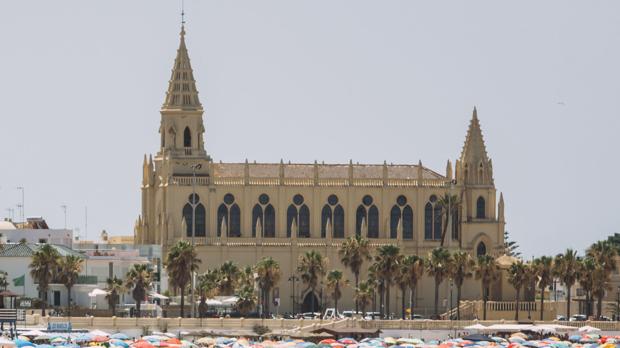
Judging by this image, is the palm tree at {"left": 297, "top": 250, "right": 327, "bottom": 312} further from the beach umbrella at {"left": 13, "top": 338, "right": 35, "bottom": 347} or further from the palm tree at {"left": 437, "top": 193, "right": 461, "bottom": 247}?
the beach umbrella at {"left": 13, "top": 338, "right": 35, "bottom": 347}

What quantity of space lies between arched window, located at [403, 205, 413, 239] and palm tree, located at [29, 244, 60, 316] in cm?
4143

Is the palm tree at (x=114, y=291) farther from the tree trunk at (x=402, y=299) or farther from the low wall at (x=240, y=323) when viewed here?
the tree trunk at (x=402, y=299)

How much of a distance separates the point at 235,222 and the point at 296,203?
4582mm

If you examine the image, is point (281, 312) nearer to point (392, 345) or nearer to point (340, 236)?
point (340, 236)

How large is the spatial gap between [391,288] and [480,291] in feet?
21.6

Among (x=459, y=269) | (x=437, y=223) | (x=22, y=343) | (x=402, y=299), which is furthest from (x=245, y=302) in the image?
(x=22, y=343)

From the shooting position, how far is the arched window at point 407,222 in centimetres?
18675

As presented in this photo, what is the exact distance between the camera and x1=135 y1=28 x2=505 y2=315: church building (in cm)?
18275

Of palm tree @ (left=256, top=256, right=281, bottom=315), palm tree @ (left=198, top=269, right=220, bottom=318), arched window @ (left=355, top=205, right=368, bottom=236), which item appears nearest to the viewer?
palm tree @ (left=198, top=269, right=220, bottom=318)

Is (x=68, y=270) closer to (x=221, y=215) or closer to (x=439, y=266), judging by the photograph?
(x=439, y=266)

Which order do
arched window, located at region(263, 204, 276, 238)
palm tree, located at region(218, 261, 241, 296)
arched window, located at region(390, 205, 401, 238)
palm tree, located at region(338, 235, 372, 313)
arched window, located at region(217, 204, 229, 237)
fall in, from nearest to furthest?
palm tree, located at region(218, 261, 241, 296) < palm tree, located at region(338, 235, 372, 313) < arched window, located at region(217, 204, 229, 237) < arched window, located at region(263, 204, 276, 238) < arched window, located at region(390, 205, 401, 238)

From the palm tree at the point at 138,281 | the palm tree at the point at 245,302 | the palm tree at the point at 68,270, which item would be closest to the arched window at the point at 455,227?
the palm tree at the point at 245,302

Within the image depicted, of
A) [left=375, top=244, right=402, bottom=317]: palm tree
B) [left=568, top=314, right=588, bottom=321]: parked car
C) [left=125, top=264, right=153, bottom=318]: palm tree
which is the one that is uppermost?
[left=375, top=244, right=402, bottom=317]: palm tree

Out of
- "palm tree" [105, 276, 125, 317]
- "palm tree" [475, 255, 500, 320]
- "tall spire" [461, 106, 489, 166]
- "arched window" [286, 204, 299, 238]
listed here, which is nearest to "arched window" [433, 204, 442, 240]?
"tall spire" [461, 106, 489, 166]
